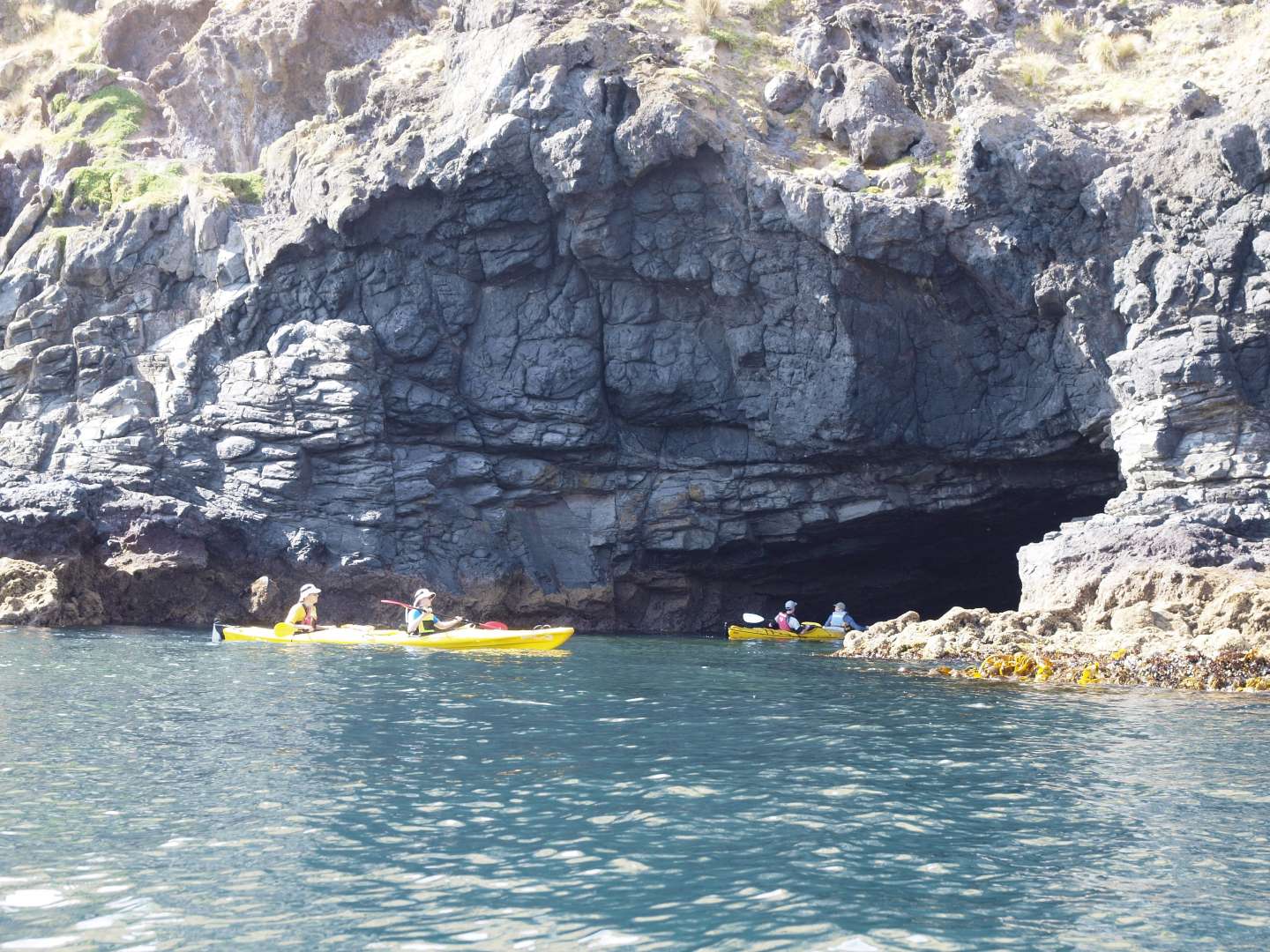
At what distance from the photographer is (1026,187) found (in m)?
28.2

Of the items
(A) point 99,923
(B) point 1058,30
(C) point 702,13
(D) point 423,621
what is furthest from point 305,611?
(B) point 1058,30

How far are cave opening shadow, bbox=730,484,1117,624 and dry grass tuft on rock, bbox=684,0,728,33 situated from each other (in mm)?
14308

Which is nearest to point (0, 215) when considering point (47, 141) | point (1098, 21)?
point (47, 141)

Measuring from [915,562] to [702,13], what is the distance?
57.7ft

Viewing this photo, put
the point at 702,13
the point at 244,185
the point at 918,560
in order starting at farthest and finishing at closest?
the point at 918,560
the point at 244,185
the point at 702,13

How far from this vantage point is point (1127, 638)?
21.0 meters

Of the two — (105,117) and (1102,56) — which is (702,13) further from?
(105,117)

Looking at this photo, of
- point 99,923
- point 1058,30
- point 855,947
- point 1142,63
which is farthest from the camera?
point 1058,30

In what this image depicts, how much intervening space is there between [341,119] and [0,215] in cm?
1330

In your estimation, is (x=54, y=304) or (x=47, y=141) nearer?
(x=54, y=304)

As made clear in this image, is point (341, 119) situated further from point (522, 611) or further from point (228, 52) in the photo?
point (522, 611)

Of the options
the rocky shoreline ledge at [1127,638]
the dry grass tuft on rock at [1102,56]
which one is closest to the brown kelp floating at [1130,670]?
the rocky shoreline ledge at [1127,638]

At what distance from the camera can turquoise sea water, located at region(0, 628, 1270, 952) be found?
6742 millimetres

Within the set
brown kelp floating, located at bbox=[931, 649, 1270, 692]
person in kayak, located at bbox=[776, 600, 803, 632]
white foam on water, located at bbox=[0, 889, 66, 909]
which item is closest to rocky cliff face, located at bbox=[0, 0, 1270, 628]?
person in kayak, located at bbox=[776, 600, 803, 632]
